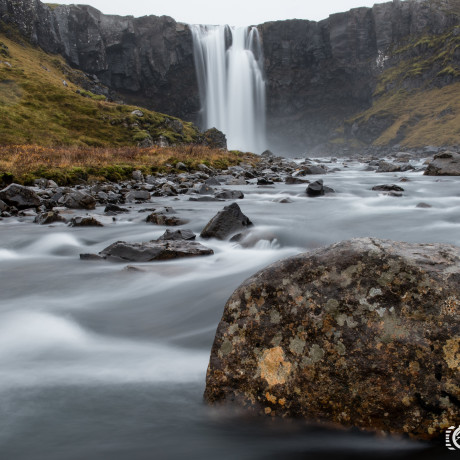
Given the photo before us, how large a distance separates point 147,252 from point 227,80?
125 m

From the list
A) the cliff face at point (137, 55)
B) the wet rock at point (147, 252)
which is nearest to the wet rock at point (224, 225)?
the wet rock at point (147, 252)

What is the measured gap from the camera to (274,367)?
248cm

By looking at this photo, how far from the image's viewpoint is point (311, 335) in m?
2.45

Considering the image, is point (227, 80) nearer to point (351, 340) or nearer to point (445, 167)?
point (445, 167)

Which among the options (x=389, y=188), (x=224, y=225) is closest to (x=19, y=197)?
(x=224, y=225)

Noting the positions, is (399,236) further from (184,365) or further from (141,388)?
(141,388)

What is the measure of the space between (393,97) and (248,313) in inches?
5169

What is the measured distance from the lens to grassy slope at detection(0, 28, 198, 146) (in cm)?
4112

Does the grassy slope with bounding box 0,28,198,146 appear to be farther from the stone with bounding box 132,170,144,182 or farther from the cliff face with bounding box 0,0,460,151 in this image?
the cliff face with bounding box 0,0,460,151

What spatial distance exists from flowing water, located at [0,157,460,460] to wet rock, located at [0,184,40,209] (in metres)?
2.90

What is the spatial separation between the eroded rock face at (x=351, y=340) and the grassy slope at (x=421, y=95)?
85394mm

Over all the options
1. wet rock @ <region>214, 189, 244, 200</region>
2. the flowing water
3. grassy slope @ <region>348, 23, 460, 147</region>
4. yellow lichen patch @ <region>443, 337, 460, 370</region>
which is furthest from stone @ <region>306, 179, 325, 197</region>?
grassy slope @ <region>348, 23, 460, 147</region>

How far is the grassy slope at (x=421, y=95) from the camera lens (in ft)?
292

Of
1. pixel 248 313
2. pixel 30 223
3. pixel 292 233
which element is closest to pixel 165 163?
pixel 30 223
